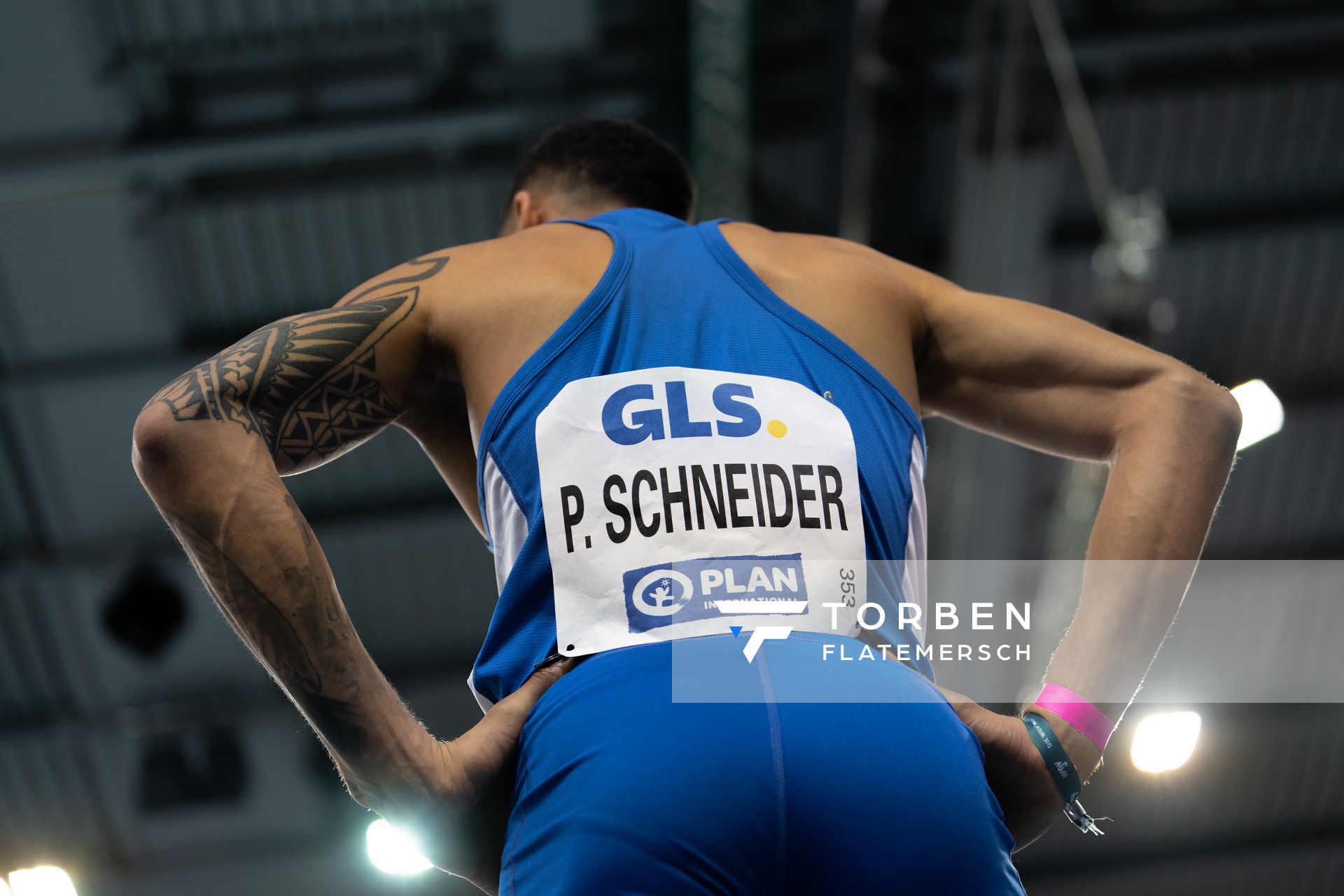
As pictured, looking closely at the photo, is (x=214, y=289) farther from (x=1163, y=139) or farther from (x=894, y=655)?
(x=894, y=655)

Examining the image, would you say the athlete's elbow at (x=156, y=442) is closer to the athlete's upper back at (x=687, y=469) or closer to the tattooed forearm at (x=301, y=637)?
the tattooed forearm at (x=301, y=637)

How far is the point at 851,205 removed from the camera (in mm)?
5422

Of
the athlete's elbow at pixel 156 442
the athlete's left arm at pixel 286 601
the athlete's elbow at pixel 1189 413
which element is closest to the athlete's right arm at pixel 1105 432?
the athlete's elbow at pixel 1189 413

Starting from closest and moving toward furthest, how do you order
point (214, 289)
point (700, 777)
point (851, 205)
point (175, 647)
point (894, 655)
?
point (700, 777) → point (894, 655) → point (851, 205) → point (214, 289) → point (175, 647)

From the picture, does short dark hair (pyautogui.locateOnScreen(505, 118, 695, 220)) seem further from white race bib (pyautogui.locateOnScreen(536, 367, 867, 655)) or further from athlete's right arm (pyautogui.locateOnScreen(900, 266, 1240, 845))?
white race bib (pyautogui.locateOnScreen(536, 367, 867, 655))

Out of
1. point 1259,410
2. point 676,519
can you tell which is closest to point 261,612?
point 676,519

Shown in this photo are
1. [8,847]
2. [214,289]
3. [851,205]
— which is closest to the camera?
[851,205]

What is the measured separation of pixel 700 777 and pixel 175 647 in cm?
661

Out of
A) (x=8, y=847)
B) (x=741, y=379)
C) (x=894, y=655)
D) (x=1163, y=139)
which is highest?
(x=1163, y=139)

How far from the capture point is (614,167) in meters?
1.95

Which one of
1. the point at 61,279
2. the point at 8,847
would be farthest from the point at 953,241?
the point at 8,847

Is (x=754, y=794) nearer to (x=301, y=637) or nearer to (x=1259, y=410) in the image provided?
(x=301, y=637)

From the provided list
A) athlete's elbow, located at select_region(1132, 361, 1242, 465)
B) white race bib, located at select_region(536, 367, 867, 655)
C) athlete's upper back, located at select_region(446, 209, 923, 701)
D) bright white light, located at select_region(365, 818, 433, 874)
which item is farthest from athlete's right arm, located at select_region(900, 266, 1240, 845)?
bright white light, located at select_region(365, 818, 433, 874)

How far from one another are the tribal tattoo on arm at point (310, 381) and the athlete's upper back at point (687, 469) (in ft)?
0.45
